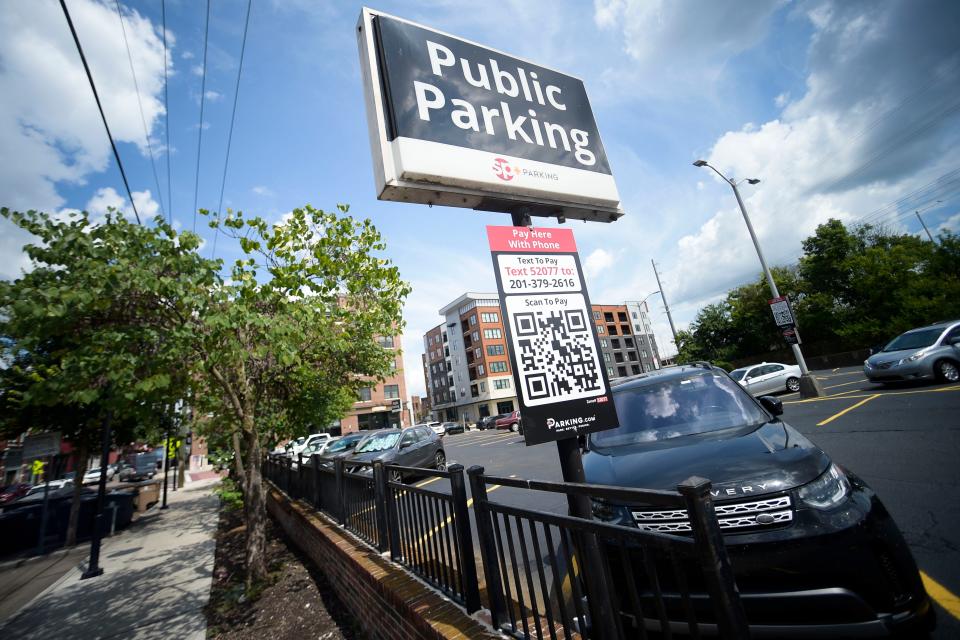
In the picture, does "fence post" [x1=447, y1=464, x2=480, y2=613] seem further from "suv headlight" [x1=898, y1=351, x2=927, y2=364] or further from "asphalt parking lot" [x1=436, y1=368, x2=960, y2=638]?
"suv headlight" [x1=898, y1=351, x2=927, y2=364]

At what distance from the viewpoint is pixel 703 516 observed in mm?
1312

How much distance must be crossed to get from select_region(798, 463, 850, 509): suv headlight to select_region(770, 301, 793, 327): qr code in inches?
538

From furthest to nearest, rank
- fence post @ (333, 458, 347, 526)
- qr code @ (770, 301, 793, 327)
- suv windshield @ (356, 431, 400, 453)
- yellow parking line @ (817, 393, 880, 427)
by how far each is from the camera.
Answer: qr code @ (770, 301, 793, 327)
suv windshield @ (356, 431, 400, 453)
yellow parking line @ (817, 393, 880, 427)
fence post @ (333, 458, 347, 526)

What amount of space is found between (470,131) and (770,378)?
1749 centimetres

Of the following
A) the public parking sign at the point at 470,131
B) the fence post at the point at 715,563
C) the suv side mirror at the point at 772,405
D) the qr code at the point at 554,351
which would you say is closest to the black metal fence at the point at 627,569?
the fence post at the point at 715,563

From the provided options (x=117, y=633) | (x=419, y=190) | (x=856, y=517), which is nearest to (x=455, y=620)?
(x=856, y=517)

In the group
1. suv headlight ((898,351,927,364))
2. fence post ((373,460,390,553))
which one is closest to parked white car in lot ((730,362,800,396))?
suv headlight ((898,351,927,364))

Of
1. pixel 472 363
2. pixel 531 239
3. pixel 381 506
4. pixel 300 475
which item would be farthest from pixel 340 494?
pixel 472 363

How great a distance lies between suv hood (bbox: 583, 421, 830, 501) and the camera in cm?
222

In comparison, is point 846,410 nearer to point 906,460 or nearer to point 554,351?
point 906,460

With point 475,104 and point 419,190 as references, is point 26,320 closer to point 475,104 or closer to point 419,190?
point 419,190

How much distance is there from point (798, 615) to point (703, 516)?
1226 mm

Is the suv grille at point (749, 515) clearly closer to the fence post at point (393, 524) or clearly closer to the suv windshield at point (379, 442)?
the fence post at point (393, 524)

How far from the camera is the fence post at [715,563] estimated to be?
1.27 meters
